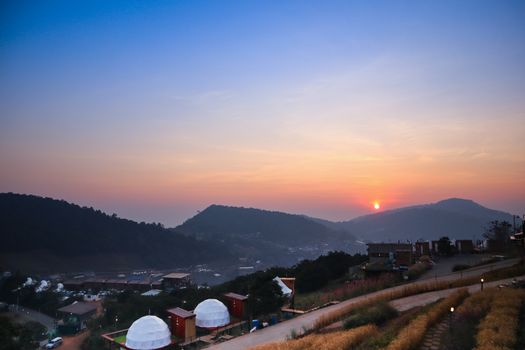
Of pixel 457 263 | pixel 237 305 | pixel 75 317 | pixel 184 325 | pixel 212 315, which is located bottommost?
pixel 75 317

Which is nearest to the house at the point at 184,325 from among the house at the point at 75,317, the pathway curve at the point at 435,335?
the pathway curve at the point at 435,335

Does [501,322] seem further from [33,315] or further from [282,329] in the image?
[33,315]

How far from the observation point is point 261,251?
546ft

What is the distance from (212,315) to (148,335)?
429 centimetres

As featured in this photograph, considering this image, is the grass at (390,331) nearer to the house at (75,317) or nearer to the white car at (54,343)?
the white car at (54,343)

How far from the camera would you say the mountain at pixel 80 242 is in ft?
336

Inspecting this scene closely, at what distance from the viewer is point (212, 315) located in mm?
25922

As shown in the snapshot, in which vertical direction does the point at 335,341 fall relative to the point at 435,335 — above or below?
below

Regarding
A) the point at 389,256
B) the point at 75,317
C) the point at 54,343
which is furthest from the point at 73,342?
the point at 389,256

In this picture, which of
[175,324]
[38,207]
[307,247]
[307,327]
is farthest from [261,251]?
[307,327]

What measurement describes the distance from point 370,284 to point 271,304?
5.99m

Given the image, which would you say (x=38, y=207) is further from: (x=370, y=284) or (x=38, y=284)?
(x=370, y=284)

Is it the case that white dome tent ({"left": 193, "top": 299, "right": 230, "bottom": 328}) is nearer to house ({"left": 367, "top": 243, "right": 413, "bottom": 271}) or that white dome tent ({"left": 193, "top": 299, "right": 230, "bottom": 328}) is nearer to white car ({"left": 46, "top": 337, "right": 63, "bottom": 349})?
house ({"left": 367, "top": 243, "right": 413, "bottom": 271})

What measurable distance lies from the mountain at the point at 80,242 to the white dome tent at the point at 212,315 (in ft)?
280
